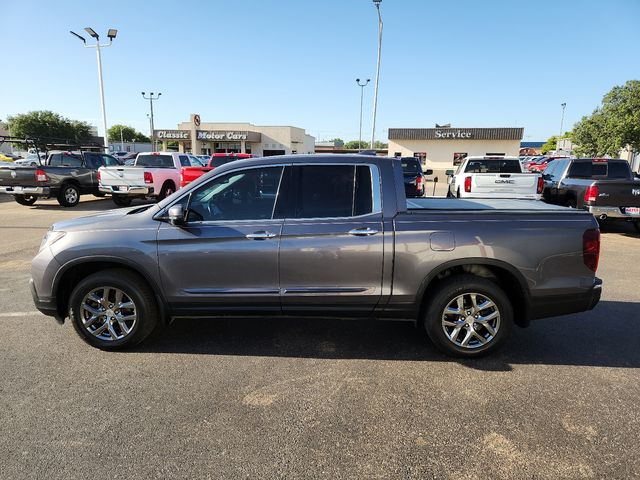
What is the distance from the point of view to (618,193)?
9.49m

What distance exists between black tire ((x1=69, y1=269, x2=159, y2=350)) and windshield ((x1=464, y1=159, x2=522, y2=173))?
10.7m

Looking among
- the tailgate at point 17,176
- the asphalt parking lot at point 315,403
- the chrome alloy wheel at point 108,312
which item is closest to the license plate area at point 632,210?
the asphalt parking lot at point 315,403

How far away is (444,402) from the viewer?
10.3 feet

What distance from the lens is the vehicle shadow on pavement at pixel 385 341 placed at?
12.7 feet

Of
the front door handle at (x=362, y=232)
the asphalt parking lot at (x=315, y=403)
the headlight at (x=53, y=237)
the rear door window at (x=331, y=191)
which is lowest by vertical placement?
the asphalt parking lot at (x=315, y=403)

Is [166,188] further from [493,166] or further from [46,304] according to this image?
[46,304]

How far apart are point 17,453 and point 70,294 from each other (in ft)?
5.62

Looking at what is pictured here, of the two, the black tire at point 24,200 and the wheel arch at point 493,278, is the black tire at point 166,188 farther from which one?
the wheel arch at point 493,278

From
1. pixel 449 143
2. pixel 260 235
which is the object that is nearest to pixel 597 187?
pixel 260 235

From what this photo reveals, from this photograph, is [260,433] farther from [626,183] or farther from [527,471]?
[626,183]

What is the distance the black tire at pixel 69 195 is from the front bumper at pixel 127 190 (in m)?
1.42

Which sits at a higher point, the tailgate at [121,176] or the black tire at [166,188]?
the tailgate at [121,176]

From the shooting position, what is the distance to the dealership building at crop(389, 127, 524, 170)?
144ft

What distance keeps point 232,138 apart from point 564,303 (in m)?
55.5
